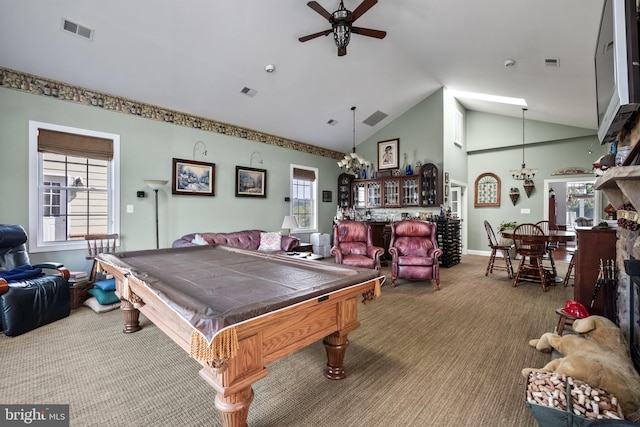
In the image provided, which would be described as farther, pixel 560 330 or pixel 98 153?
pixel 98 153

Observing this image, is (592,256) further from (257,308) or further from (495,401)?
(257,308)

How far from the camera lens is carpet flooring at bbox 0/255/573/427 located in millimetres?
1686

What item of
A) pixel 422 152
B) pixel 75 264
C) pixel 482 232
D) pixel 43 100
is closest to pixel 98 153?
pixel 43 100

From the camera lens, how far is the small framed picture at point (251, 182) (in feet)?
18.9

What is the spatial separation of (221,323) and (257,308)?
0.18 metres

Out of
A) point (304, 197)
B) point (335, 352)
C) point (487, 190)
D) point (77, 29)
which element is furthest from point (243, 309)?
point (487, 190)

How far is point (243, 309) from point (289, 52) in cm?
417

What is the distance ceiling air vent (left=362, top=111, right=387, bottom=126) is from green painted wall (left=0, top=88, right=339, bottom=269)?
1817 millimetres

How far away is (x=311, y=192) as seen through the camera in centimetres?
739

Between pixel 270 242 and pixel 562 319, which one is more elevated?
pixel 270 242

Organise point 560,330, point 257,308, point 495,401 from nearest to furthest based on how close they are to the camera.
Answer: point 257,308
point 495,401
point 560,330

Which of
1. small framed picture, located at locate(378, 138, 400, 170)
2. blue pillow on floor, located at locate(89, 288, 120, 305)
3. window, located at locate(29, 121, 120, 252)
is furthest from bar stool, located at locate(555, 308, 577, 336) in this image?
window, located at locate(29, 121, 120, 252)

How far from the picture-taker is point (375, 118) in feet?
22.6

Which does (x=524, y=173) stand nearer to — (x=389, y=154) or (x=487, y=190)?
(x=487, y=190)
